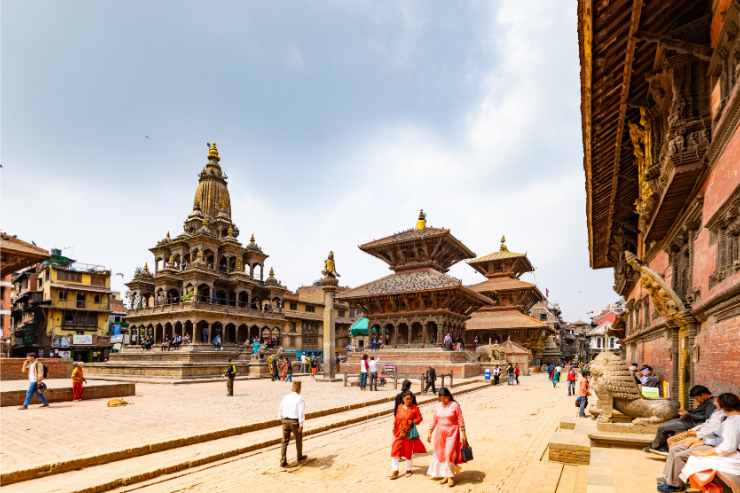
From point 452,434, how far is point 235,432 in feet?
18.2

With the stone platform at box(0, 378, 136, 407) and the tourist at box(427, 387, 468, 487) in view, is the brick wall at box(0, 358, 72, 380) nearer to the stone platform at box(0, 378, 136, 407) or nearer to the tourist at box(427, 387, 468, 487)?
the stone platform at box(0, 378, 136, 407)

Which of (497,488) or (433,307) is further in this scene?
(433,307)

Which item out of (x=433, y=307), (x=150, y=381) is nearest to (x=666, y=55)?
(x=433, y=307)

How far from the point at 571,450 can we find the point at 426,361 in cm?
2159

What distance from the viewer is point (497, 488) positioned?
6.06m

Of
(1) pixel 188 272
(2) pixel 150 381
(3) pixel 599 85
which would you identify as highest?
(3) pixel 599 85

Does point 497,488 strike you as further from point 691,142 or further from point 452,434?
point 691,142

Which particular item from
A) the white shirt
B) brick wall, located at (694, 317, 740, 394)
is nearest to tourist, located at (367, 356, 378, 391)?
the white shirt

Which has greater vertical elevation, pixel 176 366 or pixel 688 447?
pixel 688 447

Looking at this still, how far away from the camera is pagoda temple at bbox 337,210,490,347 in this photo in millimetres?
29875

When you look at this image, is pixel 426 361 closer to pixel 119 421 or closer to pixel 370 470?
pixel 119 421

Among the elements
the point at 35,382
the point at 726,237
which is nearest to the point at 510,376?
the point at 726,237

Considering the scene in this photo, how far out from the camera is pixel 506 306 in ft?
143

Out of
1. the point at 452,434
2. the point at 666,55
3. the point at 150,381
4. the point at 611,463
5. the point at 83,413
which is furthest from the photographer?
the point at 150,381
